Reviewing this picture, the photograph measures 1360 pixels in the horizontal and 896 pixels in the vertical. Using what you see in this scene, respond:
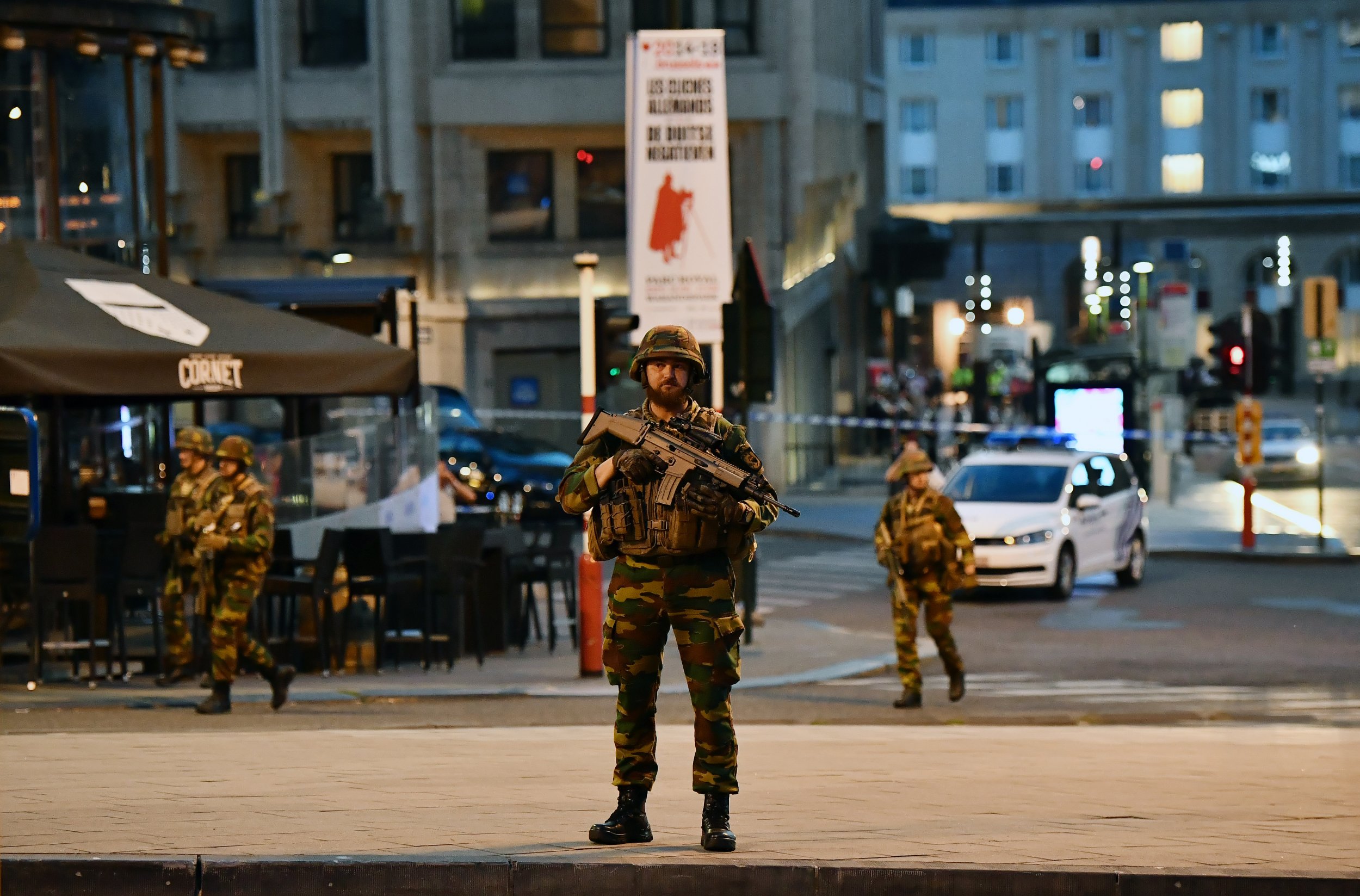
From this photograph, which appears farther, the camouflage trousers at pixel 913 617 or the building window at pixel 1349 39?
the building window at pixel 1349 39

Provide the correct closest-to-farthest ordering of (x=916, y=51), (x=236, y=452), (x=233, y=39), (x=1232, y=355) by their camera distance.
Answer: (x=236, y=452)
(x=1232, y=355)
(x=233, y=39)
(x=916, y=51)

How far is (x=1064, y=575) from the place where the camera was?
73.6ft

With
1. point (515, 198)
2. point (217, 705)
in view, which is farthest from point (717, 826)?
point (515, 198)

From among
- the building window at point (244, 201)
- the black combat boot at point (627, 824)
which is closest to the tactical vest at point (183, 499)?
the black combat boot at point (627, 824)

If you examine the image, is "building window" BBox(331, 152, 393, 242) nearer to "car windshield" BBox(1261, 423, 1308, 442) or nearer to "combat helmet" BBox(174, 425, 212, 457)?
"car windshield" BBox(1261, 423, 1308, 442)

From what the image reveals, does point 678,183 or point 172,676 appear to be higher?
point 678,183

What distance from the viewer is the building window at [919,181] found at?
281 ft

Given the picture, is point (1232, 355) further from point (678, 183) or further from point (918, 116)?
point (918, 116)

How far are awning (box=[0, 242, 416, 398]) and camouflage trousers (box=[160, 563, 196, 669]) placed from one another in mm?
1293

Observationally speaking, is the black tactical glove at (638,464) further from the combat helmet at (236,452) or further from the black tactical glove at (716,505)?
the combat helmet at (236,452)

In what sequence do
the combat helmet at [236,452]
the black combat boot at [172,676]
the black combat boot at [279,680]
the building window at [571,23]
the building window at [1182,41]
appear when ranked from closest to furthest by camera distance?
the combat helmet at [236,452]
the black combat boot at [279,680]
the black combat boot at [172,676]
the building window at [571,23]
the building window at [1182,41]

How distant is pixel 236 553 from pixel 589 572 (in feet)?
10.8

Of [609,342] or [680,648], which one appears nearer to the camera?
[680,648]

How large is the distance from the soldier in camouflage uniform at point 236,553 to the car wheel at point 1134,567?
42.5 feet
